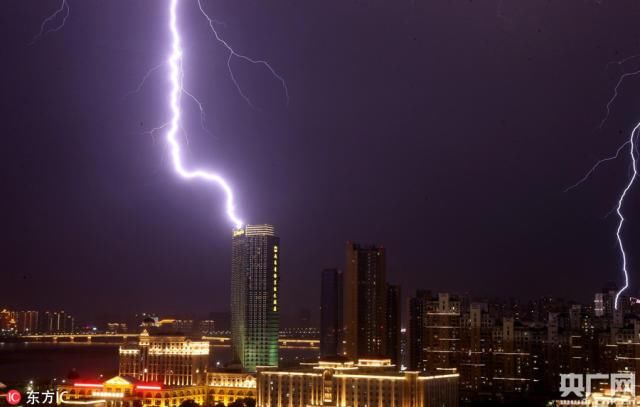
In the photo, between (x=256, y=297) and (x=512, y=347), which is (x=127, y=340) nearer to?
(x=256, y=297)

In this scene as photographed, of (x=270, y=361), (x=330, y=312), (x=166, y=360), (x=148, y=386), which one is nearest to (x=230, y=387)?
(x=166, y=360)

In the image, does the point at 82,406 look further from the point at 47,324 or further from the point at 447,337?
the point at 47,324

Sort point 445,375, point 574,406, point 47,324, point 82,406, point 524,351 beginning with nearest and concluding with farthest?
point 574,406
point 82,406
point 445,375
point 524,351
point 47,324

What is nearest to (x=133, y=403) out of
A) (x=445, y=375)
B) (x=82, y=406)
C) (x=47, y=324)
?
(x=82, y=406)

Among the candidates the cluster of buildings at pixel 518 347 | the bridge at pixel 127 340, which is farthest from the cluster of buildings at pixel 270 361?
the bridge at pixel 127 340

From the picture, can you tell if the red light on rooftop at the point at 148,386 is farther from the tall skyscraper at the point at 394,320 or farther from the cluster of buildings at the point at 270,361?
the tall skyscraper at the point at 394,320
